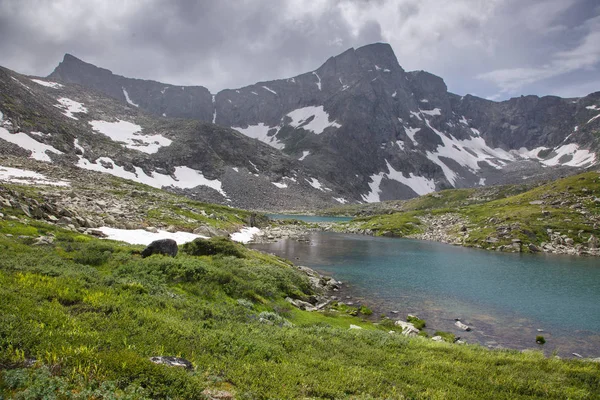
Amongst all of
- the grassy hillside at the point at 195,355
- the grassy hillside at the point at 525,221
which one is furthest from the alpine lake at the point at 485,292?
the grassy hillside at the point at 525,221

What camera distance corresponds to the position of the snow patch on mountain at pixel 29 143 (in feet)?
358

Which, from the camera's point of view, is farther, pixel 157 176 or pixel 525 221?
pixel 157 176

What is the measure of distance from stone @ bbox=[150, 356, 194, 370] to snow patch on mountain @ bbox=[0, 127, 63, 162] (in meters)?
131

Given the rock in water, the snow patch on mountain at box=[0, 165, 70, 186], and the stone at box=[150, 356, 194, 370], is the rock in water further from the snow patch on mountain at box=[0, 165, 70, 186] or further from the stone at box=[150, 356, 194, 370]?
the snow patch on mountain at box=[0, 165, 70, 186]

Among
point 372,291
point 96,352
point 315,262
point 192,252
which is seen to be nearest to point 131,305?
point 96,352

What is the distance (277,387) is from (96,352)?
16.0 ft

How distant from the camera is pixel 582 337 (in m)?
25.6

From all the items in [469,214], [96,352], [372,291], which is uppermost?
[469,214]

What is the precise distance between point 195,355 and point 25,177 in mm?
87239

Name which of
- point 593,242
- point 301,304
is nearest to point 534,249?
point 593,242

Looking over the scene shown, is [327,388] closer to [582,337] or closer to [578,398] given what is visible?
[578,398]

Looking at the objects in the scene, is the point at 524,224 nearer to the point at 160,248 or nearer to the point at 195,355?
the point at 160,248

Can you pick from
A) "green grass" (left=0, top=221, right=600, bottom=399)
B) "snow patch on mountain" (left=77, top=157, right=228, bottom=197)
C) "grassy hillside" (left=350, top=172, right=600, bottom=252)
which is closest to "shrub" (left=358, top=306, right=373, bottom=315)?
"green grass" (left=0, top=221, right=600, bottom=399)

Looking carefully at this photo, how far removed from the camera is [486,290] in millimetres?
39125
